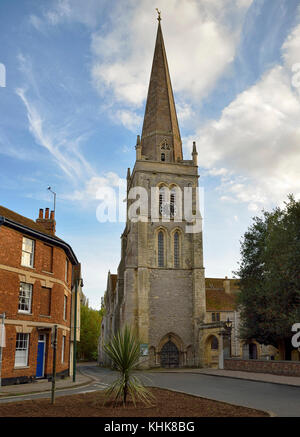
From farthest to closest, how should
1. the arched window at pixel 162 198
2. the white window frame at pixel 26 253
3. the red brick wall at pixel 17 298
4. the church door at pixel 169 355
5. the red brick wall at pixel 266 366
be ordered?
1. the arched window at pixel 162 198
2. the church door at pixel 169 355
3. the red brick wall at pixel 266 366
4. the white window frame at pixel 26 253
5. the red brick wall at pixel 17 298

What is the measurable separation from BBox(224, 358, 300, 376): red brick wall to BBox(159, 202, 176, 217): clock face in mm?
17074

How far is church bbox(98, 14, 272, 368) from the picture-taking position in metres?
37.2

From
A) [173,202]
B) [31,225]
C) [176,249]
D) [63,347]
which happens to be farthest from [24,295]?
[173,202]

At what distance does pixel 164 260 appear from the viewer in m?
39.6

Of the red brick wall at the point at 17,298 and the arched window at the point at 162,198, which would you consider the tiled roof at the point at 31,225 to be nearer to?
the red brick wall at the point at 17,298

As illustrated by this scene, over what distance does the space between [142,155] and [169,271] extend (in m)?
13.7

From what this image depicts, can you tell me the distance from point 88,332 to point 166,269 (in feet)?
107

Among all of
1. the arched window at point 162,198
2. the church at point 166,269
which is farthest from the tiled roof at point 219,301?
the arched window at point 162,198

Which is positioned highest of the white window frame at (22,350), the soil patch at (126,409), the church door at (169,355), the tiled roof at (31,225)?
the tiled roof at (31,225)

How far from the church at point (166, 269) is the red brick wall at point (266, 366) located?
5.57 meters

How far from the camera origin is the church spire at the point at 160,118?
4428 cm

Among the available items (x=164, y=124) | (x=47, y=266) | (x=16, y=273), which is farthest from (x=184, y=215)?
(x=16, y=273)

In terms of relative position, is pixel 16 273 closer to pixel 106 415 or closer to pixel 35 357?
pixel 35 357

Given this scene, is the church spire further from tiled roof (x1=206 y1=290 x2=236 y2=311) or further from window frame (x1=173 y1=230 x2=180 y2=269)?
tiled roof (x1=206 y1=290 x2=236 y2=311)
